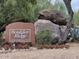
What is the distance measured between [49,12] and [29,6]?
1.64 m

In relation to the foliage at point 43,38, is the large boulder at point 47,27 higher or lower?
higher

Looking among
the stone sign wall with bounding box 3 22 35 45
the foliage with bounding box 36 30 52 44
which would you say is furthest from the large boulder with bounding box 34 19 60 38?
the stone sign wall with bounding box 3 22 35 45

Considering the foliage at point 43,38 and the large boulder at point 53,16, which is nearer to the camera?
the foliage at point 43,38

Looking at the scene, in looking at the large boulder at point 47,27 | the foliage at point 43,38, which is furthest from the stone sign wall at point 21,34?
the large boulder at point 47,27

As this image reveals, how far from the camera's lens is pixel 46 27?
19.7 meters

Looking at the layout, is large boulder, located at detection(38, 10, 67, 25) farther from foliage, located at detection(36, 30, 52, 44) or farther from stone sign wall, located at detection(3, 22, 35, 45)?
stone sign wall, located at detection(3, 22, 35, 45)

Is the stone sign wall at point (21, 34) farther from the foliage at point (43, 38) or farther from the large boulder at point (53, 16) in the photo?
the large boulder at point (53, 16)

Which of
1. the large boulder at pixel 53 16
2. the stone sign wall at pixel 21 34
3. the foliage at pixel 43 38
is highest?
the large boulder at pixel 53 16

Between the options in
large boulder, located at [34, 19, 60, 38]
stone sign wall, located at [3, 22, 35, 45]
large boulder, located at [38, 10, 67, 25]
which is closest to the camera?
stone sign wall, located at [3, 22, 35, 45]

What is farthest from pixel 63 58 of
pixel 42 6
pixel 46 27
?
pixel 42 6

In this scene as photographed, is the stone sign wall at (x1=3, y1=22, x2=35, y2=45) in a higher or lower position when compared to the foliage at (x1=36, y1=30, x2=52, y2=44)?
higher

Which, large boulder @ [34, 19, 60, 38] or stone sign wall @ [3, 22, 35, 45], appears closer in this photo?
stone sign wall @ [3, 22, 35, 45]

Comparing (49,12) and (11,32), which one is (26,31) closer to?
(11,32)

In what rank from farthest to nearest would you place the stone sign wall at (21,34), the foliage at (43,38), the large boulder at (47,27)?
the large boulder at (47,27) → the foliage at (43,38) → the stone sign wall at (21,34)
